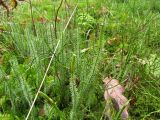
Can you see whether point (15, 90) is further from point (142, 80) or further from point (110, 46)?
point (110, 46)

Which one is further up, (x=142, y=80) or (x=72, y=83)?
(x=72, y=83)

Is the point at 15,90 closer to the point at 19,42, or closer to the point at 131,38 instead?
the point at 19,42

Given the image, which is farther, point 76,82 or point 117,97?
point 76,82

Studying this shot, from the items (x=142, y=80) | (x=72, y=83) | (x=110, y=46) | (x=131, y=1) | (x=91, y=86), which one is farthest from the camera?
(x=131, y=1)

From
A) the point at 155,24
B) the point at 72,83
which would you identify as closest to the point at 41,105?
the point at 72,83

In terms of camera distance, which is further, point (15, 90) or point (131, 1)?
point (131, 1)

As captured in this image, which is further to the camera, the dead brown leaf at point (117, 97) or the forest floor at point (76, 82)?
the forest floor at point (76, 82)

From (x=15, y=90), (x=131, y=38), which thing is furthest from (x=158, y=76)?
(x=15, y=90)

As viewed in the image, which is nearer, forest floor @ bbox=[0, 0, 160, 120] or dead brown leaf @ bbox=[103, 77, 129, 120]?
dead brown leaf @ bbox=[103, 77, 129, 120]

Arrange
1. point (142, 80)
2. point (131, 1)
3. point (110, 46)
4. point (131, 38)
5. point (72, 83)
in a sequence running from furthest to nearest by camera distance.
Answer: point (131, 1) → point (110, 46) → point (131, 38) → point (142, 80) → point (72, 83)

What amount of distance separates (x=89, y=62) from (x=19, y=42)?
2.52 ft

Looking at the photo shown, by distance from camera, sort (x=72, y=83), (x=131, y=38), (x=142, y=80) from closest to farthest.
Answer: (x=72, y=83) → (x=142, y=80) → (x=131, y=38)

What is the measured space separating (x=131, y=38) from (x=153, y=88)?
1.79 feet

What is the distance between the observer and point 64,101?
1948mm
